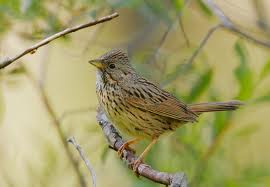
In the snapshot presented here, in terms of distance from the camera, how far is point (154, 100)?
4668 mm

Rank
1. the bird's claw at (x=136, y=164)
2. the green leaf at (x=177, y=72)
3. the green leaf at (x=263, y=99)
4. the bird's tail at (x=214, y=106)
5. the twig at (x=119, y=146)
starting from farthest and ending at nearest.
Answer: the bird's tail at (x=214, y=106), the green leaf at (x=263, y=99), the green leaf at (x=177, y=72), the bird's claw at (x=136, y=164), the twig at (x=119, y=146)

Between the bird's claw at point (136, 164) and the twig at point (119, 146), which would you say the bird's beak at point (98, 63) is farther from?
the bird's claw at point (136, 164)

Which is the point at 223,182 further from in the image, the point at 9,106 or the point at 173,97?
the point at 9,106

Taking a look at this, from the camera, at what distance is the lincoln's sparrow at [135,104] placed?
445cm

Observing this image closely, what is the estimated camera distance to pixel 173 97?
4719mm

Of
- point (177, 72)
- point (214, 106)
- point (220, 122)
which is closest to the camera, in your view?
point (177, 72)

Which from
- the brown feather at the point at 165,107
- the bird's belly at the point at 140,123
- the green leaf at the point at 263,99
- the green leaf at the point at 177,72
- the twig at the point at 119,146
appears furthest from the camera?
the brown feather at the point at 165,107

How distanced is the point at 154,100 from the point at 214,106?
1.34 feet

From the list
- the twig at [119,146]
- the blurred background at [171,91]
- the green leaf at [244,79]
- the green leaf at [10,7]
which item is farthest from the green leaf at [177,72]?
the green leaf at [10,7]

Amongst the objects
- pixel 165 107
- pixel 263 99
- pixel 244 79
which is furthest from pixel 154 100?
pixel 263 99

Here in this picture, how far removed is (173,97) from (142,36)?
720 millimetres

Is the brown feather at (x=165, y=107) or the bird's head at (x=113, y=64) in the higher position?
the bird's head at (x=113, y=64)

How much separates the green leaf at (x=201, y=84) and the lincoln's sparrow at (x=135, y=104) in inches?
5.4

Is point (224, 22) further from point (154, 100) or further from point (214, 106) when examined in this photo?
point (154, 100)
